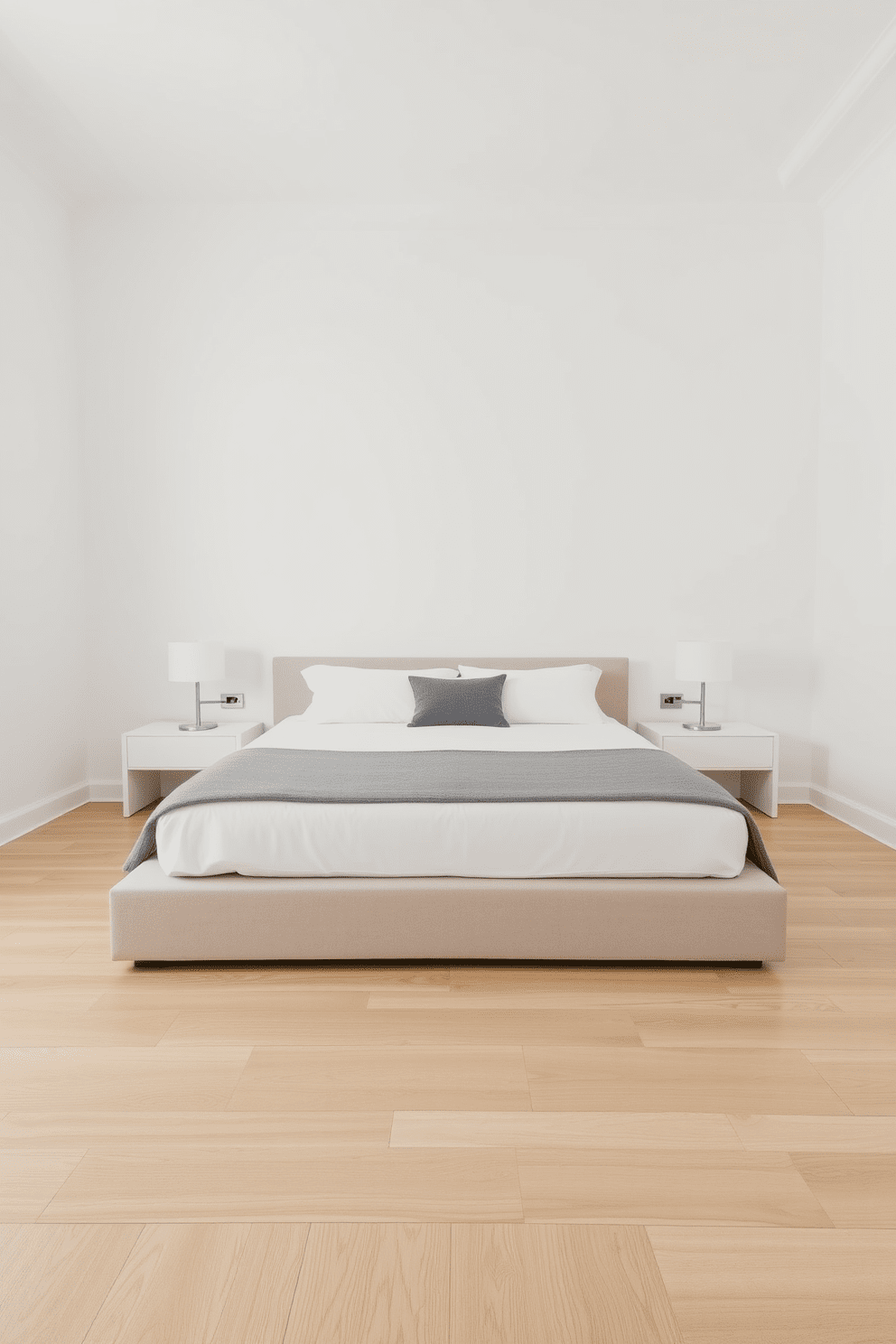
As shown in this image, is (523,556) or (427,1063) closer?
(427,1063)

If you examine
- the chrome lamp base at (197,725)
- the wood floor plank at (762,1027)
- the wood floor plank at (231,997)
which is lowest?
the wood floor plank at (231,997)

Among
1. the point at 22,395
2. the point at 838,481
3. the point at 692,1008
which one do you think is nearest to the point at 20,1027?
the point at 692,1008

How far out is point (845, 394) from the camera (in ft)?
14.4

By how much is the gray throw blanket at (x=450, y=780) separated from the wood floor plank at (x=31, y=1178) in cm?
105

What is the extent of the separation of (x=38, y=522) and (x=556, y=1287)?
4.08 m

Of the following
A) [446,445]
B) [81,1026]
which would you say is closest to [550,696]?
[446,445]

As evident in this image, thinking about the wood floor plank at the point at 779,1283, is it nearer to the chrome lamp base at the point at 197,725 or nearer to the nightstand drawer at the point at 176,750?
the nightstand drawer at the point at 176,750

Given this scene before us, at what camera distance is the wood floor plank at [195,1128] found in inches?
66.9

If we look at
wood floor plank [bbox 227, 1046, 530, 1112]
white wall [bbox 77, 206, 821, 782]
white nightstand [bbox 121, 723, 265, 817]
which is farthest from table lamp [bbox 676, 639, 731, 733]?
wood floor plank [bbox 227, 1046, 530, 1112]

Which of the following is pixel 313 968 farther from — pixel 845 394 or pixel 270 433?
pixel 845 394

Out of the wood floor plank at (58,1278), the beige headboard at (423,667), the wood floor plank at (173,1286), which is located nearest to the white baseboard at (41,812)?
the beige headboard at (423,667)

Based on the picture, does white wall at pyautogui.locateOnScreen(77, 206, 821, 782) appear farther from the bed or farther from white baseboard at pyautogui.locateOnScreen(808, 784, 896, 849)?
the bed

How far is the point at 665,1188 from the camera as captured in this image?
1558 millimetres

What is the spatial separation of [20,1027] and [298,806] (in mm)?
900
